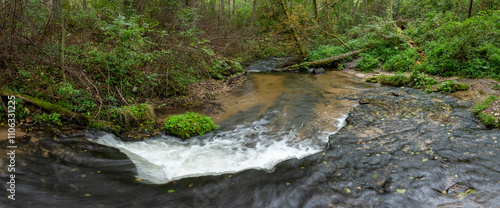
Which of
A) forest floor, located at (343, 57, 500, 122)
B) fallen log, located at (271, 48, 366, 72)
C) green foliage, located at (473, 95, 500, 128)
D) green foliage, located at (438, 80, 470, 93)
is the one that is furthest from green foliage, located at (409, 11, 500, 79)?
fallen log, located at (271, 48, 366, 72)

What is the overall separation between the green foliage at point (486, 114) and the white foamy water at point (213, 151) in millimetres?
3823

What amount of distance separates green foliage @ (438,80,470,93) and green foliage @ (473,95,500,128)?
1714 mm

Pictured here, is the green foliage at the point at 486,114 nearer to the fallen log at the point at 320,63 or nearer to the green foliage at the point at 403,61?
the green foliage at the point at 403,61

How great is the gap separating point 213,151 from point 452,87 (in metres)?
9.58

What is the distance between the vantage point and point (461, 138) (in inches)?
246

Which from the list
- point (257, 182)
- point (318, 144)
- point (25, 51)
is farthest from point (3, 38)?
point (318, 144)

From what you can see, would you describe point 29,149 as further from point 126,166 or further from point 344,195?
point 344,195

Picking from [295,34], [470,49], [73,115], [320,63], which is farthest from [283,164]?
[295,34]

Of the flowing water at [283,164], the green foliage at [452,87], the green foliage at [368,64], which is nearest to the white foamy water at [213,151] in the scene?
the flowing water at [283,164]

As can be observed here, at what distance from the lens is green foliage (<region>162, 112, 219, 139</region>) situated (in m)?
7.11

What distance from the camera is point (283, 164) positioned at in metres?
5.69

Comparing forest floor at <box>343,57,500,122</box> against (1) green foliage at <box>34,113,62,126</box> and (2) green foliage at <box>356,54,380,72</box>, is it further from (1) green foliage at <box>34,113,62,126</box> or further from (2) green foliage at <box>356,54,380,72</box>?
(1) green foliage at <box>34,113,62,126</box>

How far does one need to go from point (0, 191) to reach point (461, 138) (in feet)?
29.9

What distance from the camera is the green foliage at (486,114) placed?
679 centimetres
